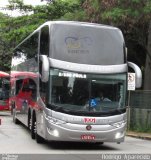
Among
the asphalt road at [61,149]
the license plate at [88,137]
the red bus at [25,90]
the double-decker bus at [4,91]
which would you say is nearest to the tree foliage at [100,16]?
the double-decker bus at [4,91]

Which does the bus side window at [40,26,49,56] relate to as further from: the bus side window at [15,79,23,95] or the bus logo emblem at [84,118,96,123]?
the bus side window at [15,79,23,95]

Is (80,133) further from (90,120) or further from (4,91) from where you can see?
(4,91)

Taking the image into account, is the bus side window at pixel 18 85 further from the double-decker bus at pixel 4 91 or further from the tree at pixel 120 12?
the double-decker bus at pixel 4 91

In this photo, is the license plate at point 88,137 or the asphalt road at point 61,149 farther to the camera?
the license plate at point 88,137

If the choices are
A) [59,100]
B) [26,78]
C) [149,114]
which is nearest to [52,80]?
[59,100]

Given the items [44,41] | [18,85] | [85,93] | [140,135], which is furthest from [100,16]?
[85,93]

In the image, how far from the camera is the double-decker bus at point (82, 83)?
604 inches

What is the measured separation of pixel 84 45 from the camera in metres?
16.0

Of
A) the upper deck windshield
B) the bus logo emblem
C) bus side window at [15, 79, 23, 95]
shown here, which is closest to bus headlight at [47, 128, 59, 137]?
the upper deck windshield

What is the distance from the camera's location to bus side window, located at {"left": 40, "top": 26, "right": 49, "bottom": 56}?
637 inches

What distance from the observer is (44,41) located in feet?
54.4

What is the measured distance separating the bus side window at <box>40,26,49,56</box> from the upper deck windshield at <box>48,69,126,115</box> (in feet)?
3.12

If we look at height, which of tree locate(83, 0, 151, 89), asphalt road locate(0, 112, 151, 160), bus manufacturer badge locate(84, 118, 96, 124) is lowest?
asphalt road locate(0, 112, 151, 160)

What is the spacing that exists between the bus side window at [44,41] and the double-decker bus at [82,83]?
1.3 inches
